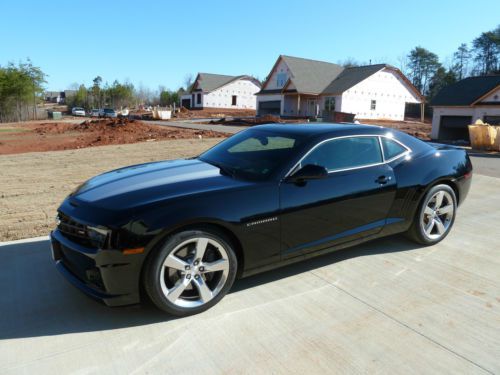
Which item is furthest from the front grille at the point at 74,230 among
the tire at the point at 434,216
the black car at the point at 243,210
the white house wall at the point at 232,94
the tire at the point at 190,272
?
the white house wall at the point at 232,94

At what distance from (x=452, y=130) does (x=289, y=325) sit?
26.5 meters

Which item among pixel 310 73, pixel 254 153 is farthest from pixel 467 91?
pixel 254 153

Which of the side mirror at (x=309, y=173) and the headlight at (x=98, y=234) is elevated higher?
the side mirror at (x=309, y=173)

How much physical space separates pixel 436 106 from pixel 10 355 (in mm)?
27746

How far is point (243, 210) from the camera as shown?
330 centimetres

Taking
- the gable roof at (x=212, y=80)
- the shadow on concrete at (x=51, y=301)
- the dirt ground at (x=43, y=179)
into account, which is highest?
the gable roof at (x=212, y=80)

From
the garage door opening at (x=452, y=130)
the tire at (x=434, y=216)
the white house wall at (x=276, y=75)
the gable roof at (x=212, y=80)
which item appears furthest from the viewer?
the gable roof at (x=212, y=80)

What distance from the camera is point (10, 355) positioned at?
2713 mm

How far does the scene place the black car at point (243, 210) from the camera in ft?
9.76

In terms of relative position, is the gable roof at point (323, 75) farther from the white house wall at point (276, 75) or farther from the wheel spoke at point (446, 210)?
the wheel spoke at point (446, 210)

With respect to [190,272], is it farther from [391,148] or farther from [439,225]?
[439,225]

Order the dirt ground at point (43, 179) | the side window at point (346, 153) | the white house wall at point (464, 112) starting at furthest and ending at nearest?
the white house wall at point (464, 112)
the dirt ground at point (43, 179)
the side window at point (346, 153)

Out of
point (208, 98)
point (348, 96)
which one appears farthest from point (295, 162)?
point (208, 98)

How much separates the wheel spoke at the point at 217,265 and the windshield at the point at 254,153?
2.63 ft
